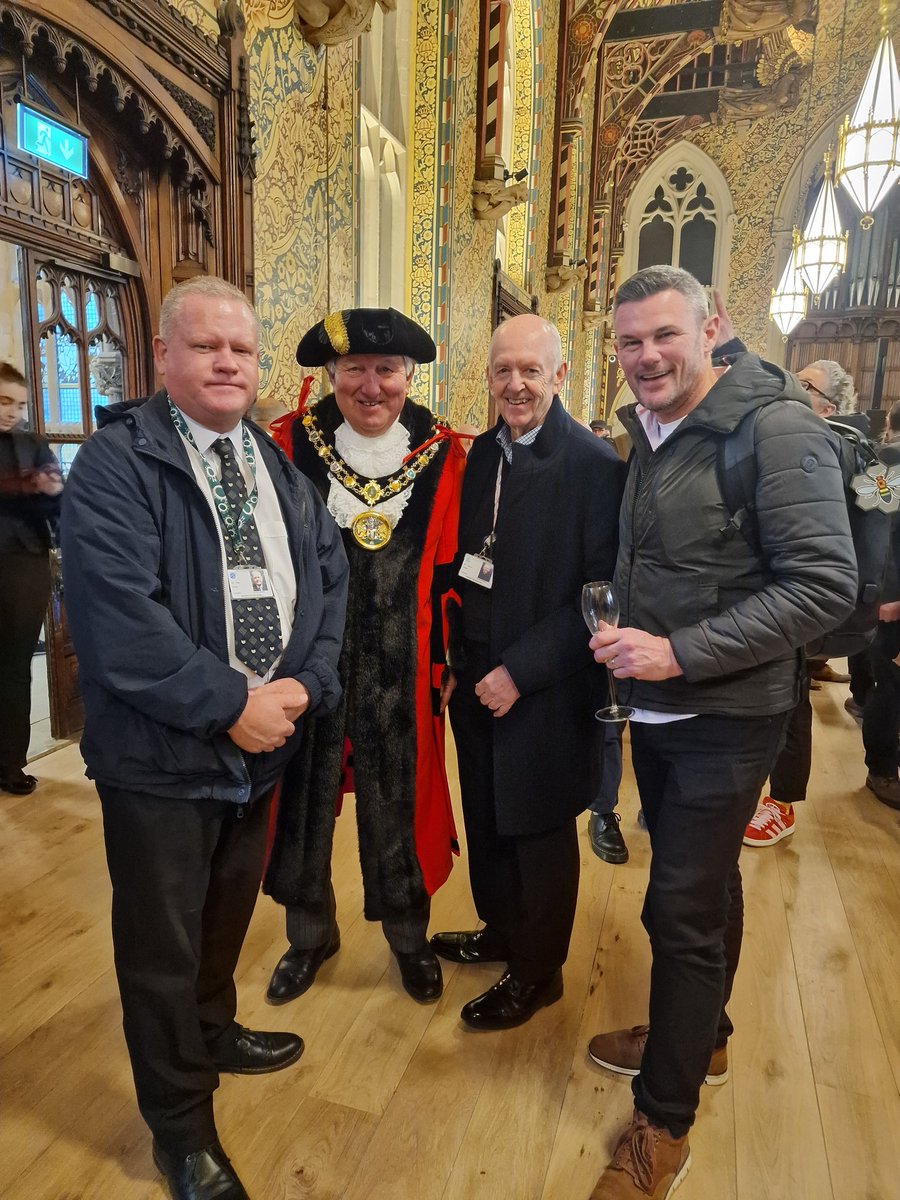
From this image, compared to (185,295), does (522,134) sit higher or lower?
higher

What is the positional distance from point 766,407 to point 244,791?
1145mm

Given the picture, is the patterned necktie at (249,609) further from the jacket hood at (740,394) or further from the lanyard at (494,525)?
the jacket hood at (740,394)

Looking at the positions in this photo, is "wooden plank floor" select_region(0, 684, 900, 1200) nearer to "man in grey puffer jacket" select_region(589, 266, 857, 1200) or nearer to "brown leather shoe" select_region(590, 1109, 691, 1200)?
"brown leather shoe" select_region(590, 1109, 691, 1200)

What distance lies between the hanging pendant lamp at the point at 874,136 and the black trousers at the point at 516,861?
14.5 ft

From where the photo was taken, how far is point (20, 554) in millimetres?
3162

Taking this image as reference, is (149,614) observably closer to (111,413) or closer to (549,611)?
(111,413)

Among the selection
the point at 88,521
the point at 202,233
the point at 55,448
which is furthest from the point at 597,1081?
the point at 202,233

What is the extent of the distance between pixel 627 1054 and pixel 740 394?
151 cm

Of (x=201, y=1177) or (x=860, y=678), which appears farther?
(x=860, y=678)

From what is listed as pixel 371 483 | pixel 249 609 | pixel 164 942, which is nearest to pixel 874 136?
pixel 371 483

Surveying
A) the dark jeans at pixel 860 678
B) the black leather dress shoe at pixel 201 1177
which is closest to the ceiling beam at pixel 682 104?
the dark jeans at pixel 860 678

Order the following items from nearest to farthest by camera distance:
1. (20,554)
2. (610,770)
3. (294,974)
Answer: (294,974)
(610,770)
(20,554)

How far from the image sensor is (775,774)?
3.02 metres

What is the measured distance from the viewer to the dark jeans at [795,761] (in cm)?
295
